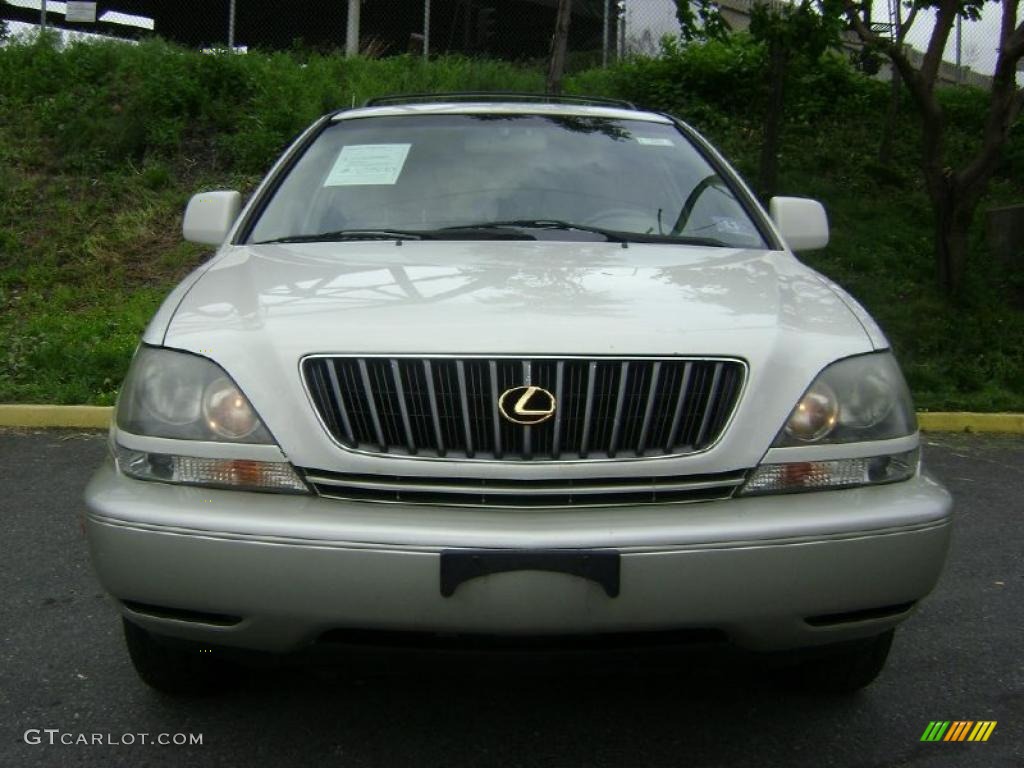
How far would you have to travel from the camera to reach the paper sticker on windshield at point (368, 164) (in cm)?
370

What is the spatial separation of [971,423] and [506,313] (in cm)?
565

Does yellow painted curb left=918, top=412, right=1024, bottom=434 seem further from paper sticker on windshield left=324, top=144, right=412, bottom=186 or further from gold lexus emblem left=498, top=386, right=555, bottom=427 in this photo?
gold lexus emblem left=498, top=386, right=555, bottom=427

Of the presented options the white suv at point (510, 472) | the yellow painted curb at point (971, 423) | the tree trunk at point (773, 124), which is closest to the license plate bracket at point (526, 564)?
the white suv at point (510, 472)

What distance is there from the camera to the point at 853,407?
255 cm

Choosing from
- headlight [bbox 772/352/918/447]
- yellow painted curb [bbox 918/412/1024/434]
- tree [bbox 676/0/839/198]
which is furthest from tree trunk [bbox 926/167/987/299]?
headlight [bbox 772/352/918/447]

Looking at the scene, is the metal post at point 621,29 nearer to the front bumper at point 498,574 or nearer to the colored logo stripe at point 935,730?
the colored logo stripe at point 935,730

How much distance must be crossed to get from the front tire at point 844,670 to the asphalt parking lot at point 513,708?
0.14 feet

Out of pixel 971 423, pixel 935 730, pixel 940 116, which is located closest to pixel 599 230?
pixel 935 730

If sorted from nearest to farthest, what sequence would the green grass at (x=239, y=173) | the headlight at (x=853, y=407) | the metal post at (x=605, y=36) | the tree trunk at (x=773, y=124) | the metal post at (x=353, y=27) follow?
the headlight at (x=853, y=407)
the green grass at (x=239, y=173)
the tree trunk at (x=773, y=124)
the metal post at (x=605, y=36)
the metal post at (x=353, y=27)

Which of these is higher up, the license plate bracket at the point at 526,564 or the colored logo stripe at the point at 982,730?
the license plate bracket at the point at 526,564

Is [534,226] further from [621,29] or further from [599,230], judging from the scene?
[621,29]

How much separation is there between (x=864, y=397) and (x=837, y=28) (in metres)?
6.98

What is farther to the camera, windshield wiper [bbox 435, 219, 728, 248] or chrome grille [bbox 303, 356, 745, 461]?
windshield wiper [bbox 435, 219, 728, 248]

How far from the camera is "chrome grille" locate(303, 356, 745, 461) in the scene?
2.39m
